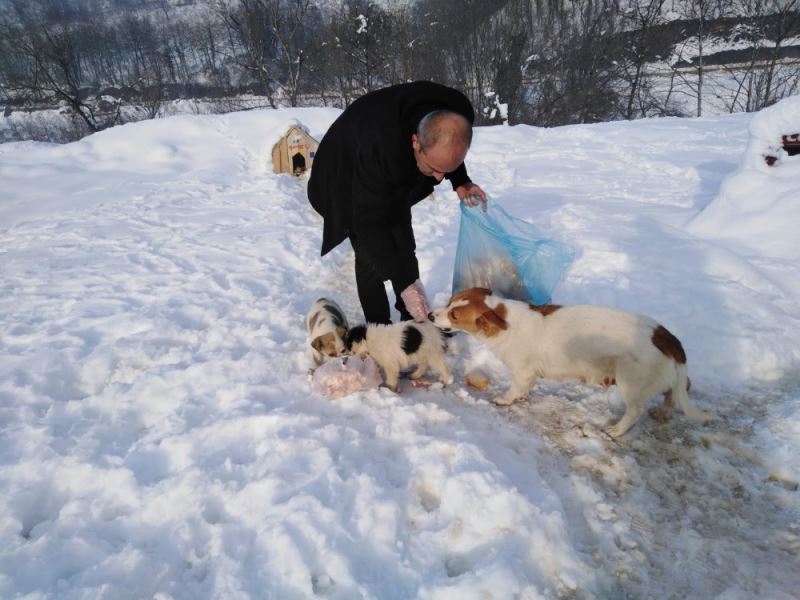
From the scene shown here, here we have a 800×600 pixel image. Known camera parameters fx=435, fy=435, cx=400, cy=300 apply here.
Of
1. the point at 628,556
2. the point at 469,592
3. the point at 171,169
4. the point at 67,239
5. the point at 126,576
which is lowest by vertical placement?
the point at 628,556

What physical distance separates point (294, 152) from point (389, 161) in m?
7.63

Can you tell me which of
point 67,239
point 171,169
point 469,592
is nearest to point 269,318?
point 469,592

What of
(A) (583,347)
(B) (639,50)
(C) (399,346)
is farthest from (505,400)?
(B) (639,50)

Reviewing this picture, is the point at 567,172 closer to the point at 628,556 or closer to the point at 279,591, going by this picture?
the point at 628,556

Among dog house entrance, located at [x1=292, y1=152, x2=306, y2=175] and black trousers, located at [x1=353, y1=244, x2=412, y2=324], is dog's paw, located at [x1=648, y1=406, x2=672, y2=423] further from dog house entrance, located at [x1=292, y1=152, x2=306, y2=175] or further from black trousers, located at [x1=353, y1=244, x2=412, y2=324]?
dog house entrance, located at [x1=292, y1=152, x2=306, y2=175]

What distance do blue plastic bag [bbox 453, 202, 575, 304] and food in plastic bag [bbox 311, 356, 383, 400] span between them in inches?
44.8

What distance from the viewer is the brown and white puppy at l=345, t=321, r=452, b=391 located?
3.18 m

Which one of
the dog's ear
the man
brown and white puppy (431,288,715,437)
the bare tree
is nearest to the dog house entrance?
the man

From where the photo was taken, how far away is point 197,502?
7.48 feet

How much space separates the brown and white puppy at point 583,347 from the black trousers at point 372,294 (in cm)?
78

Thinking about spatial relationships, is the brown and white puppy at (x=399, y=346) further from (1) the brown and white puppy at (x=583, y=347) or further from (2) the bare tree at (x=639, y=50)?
(2) the bare tree at (x=639, y=50)

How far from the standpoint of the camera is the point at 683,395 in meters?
2.59

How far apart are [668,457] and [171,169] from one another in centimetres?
1130

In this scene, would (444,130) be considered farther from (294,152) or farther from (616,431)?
(294,152)
